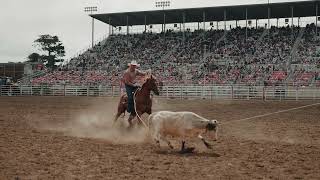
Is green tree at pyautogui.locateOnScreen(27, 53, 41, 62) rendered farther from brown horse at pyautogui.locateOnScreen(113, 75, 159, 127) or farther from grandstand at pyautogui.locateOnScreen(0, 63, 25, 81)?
brown horse at pyautogui.locateOnScreen(113, 75, 159, 127)

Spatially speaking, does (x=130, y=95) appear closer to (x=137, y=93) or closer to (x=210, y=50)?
(x=137, y=93)

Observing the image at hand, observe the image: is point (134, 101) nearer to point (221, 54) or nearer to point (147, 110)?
point (147, 110)

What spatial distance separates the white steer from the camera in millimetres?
8312

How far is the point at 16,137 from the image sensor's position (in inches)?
407

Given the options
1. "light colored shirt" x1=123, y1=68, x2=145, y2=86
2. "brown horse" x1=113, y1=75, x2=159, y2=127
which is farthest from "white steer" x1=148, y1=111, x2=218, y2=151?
"light colored shirt" x1=123, y1=68, x2=145, y2=86

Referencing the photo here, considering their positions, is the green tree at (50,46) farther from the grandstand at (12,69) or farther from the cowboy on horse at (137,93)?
the cowboy on horse at (137,93)

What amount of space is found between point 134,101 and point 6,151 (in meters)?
3.70

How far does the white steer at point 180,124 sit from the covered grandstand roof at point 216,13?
126 feet

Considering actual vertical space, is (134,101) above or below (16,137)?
above

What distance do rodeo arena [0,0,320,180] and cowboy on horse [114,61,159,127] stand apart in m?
0.03

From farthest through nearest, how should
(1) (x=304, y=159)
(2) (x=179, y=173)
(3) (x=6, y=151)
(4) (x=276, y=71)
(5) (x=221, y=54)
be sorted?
(5) (x=221, y=54), (4) (x=276, y=71), (3) (x=6, y=151), (1) (x=304, y=159), (2) (x=179, y=173)

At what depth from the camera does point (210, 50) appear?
4584 centimetres

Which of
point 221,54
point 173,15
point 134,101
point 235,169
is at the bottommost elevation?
point 235,169

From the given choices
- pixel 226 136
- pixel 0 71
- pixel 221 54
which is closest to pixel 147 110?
pixel 226 136
